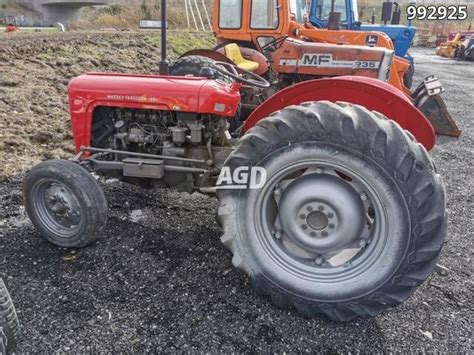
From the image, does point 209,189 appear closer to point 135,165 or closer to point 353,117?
point 135,165

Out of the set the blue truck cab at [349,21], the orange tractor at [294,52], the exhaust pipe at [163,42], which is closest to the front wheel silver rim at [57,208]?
the exhaust pipe at [163,42]

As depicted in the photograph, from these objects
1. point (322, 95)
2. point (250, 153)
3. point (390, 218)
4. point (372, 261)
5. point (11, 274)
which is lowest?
point (11, 274)

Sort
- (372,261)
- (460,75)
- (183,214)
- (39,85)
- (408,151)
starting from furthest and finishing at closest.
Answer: (460,75), (39,85), (183,214), (372,261), (408,151)

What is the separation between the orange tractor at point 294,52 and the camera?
512 centimetres

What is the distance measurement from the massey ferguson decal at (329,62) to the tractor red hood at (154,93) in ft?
8.23

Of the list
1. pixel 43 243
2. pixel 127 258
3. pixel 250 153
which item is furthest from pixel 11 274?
pixel 250 153

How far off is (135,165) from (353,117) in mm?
1559

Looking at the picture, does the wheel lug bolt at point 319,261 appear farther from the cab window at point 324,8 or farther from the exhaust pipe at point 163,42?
the cab window at point 324,8

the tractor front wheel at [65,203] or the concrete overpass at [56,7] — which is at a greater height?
the concrete overpass at [56,7]

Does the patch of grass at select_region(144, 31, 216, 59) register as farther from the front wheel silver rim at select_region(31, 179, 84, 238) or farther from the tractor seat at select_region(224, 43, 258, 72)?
the front wheel silver rim at select_region(31, 179, 84, 238)

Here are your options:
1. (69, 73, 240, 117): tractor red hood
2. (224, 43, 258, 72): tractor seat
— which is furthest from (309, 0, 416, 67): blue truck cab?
(69, 73, 240, 117): tractor red hood

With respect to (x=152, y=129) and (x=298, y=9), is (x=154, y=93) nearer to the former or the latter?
(x=152, y=129)

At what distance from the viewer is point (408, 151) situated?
6.45ft

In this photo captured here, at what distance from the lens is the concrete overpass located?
27.2 meters
